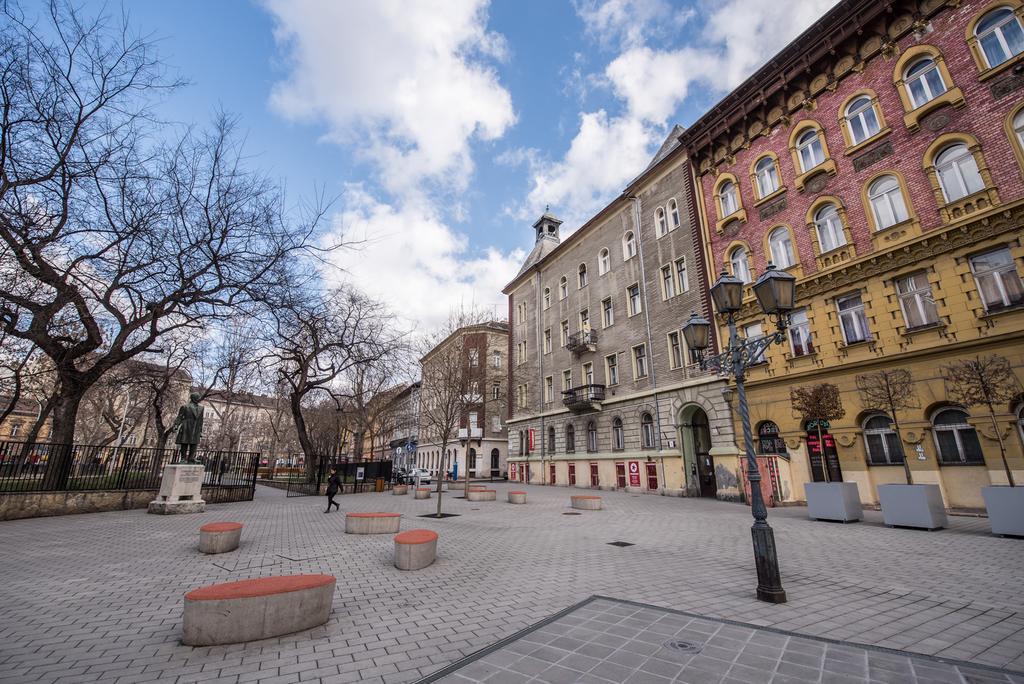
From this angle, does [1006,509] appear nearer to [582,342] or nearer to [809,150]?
[809,150]

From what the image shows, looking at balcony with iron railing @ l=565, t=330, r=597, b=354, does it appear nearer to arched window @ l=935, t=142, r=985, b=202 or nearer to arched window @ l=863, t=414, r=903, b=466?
arched window @ l=863, t=414, r=903, b=466

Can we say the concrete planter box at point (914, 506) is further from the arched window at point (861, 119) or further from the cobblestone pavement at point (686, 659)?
the arched window at point (861, 119)

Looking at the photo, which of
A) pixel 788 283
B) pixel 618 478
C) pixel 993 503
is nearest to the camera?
pixel 788 283

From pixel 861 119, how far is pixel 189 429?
28392mm

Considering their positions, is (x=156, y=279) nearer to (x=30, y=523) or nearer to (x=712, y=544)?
(x=30, y=523)

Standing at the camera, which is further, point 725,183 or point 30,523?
point 725,183

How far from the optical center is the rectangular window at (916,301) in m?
13.8

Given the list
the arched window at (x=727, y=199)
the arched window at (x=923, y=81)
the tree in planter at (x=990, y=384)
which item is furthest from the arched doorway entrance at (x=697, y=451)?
the arched window at (x=923, y=81)

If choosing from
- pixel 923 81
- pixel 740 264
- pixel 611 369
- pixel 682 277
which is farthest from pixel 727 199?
pixel 611 369

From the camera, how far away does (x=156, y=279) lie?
13.0 metres

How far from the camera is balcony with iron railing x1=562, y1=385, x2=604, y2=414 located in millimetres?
26438

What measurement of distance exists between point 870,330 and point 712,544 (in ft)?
37.0

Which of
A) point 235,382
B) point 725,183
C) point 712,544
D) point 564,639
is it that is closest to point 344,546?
point 564,639

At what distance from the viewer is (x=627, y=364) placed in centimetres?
2555
